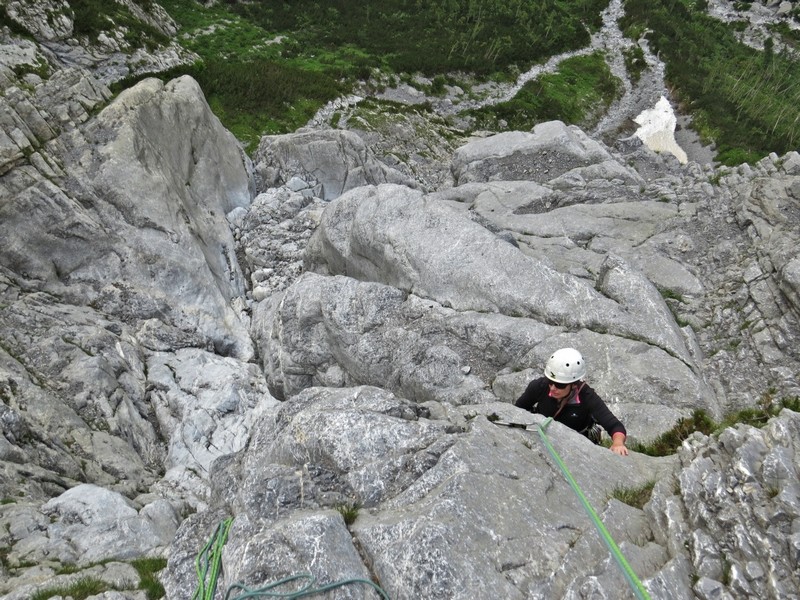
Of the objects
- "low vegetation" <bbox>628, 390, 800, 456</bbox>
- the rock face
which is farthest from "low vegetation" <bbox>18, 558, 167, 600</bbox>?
"low vegetation" <bbox>628, 390, 800, 456</bbox>

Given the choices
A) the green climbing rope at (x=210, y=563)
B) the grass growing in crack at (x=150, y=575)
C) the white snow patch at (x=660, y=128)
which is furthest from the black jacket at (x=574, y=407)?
the white snow patch at (x=660, y=128)

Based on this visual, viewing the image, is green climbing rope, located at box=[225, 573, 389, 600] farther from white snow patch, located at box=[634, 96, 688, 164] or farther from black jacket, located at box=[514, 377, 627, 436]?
white snow patch, located at box=[634, 96, 688, 164]

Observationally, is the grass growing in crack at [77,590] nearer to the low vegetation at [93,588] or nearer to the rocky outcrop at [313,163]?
the low vegetation at [93,588]

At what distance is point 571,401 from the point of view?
409 inches

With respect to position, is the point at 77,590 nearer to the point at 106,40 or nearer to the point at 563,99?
the point at 106,40

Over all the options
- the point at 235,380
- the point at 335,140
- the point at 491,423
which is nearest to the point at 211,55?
the point at 335,140

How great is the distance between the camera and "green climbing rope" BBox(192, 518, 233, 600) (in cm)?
736

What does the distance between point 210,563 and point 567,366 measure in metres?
7.36

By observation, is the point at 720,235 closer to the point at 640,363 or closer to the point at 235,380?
the point at 640,363

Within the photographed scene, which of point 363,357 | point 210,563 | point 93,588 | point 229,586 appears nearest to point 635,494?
point 229,586

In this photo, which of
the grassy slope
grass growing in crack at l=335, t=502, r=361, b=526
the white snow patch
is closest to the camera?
grass growing in crack at l=335, t=502, r=361, b=526

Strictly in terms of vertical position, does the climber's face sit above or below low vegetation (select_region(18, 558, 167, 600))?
above

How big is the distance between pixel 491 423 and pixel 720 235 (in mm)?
17286

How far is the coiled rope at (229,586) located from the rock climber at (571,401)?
5.39 metres
